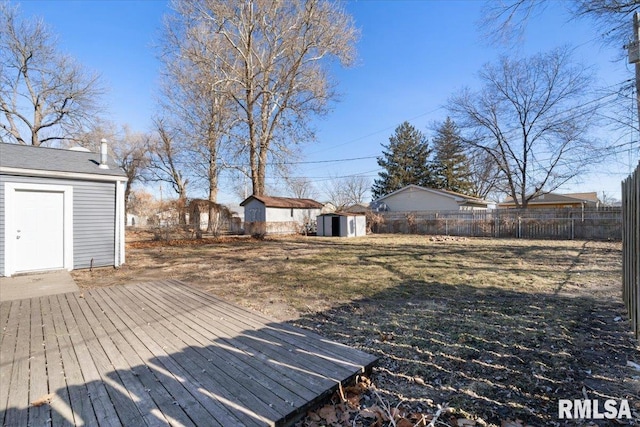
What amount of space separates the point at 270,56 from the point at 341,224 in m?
11.2

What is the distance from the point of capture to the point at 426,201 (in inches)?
942

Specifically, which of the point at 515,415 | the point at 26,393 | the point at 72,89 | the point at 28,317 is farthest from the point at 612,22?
the point at 72,89

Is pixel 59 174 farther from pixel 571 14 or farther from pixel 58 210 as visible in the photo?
pixel 571 14

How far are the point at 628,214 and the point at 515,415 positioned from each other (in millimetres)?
2895

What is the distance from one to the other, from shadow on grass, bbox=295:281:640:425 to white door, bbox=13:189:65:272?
6.97 meters

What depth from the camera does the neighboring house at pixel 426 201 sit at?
883 inches

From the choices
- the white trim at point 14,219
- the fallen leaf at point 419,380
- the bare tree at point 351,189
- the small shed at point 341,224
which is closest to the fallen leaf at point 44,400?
the fallen leaf at point 419,380

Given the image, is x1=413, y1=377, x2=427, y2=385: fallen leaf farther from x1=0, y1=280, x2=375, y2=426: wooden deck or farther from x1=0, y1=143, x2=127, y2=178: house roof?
x1=0, y1=143, x2=127, y2=178: house roof

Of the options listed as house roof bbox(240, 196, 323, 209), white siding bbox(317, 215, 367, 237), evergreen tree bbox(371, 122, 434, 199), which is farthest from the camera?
evergreen tree bbox(371, 122, 434, 199)

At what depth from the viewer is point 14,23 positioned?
16875mm

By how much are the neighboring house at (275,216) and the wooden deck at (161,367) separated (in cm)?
1511

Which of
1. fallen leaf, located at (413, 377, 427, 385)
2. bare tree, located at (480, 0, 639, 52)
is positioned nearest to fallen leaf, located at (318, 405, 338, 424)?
fallen leaf, located at (413, 377, 427, 385)

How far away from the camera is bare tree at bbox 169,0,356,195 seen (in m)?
15.8

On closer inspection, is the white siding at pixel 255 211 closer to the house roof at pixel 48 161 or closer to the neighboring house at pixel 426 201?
the neighboring house at pixel 426 201
